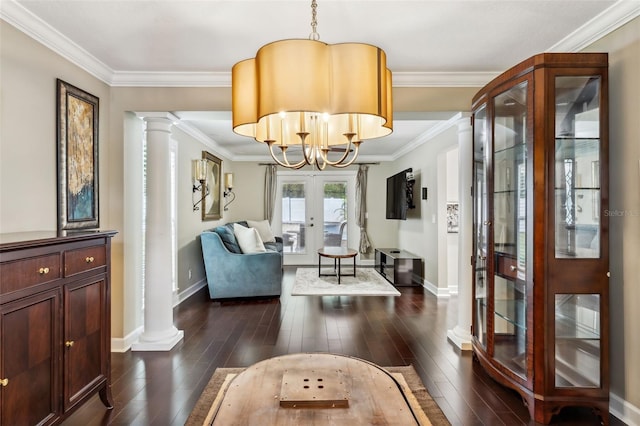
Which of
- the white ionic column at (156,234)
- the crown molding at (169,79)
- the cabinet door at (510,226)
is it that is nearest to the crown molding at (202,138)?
the white ionic column at (156,234)

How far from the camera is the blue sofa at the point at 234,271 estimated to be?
5.02 meters

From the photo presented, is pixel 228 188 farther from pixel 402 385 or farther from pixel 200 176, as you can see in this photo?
pixel 402 385

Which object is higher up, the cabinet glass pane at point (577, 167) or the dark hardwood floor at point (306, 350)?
the cabinet glass pane at point (577, 167)

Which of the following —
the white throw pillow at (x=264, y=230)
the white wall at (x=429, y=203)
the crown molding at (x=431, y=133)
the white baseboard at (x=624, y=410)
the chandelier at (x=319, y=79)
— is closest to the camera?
the chandelier at (x=319, y=79)

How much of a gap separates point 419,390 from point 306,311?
2.15 meters

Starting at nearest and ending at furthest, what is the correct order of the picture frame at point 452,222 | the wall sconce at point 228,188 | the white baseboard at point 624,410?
the white baseboard at point 624,410
the picture frame at point 452,222
the wall sconce at point 228,188

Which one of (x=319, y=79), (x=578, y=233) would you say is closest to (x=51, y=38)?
(x=319, y=79)

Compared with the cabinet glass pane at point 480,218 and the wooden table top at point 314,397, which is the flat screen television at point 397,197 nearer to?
the cabinet glass pane at point 480,218

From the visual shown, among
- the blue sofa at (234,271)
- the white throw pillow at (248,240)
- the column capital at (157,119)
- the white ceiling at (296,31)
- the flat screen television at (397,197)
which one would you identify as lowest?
the blue sofa at (234,271)

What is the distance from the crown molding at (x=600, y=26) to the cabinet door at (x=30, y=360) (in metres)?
3.63

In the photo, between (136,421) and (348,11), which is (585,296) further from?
(136,421)

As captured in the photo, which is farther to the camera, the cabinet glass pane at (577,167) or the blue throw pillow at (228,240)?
the blue throw pillow at (228,240)

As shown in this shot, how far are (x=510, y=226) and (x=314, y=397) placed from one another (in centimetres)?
188

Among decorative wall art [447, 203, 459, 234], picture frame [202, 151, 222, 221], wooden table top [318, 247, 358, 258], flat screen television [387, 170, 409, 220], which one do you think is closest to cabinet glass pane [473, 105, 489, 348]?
decorative wall art [447, 203, 459, 234]
